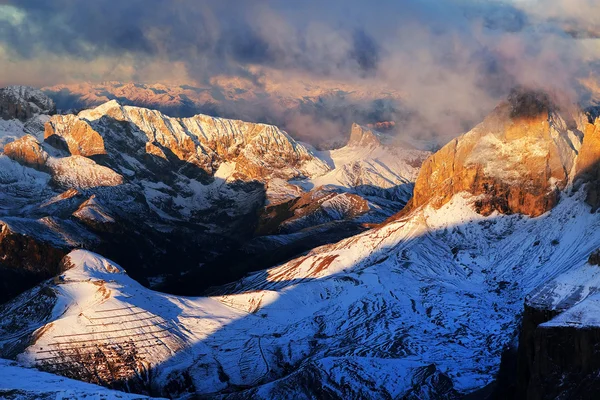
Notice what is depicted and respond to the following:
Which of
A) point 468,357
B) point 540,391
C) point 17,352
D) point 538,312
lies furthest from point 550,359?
point 17,352

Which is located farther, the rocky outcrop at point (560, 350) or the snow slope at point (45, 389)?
the snow slope at point (45, 389)

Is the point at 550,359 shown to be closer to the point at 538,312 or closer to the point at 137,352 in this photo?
the point at 538,312

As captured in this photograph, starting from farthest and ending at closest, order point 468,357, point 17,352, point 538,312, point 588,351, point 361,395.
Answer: point 468,357 < point 17,352 < point 361,395 < point 538,312 < point 588,351

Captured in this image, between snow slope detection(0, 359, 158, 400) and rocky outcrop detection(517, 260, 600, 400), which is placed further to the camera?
snow slope detection(0, 359, 158, 400)

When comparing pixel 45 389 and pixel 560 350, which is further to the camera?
pixel 45 389

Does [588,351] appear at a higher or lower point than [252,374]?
higher

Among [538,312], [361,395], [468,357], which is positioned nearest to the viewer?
[538,312]

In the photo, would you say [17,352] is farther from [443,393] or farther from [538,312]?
[538,312]

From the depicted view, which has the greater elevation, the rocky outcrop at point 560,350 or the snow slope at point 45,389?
the rocky outcrop at point 560,350

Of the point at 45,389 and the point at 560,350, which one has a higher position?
the point at 560,350

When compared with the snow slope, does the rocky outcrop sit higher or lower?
higher

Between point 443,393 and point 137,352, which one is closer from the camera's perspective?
point 443,393
